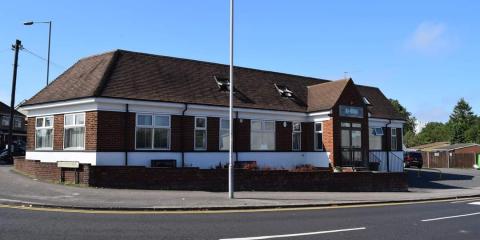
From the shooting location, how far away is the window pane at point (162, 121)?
24.9 meters

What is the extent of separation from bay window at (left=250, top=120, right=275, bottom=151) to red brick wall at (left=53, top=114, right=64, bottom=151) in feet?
32.3

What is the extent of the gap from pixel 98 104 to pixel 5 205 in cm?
815

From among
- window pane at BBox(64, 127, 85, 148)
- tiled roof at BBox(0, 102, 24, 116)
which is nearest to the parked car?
window pane at BBox(64, 127, 85, 148)

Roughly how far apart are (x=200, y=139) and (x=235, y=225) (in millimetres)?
14320

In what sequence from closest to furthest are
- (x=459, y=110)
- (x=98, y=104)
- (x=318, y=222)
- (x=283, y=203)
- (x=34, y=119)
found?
(x=318, y=222), (x=283, y=203), (x=98, y=104), (x=34, y=119), (x=459, y=110)

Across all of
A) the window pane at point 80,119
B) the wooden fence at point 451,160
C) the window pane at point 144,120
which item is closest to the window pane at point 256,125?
the window pane at point 144,120

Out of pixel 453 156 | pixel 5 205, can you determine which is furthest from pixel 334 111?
pixel 453 156

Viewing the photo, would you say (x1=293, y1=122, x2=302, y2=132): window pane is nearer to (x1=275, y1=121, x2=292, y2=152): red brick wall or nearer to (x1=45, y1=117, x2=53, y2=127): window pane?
(x1=275, y1=121, x2=292, y2=152): red brick wall

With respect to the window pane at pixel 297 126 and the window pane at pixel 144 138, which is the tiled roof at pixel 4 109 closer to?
the window pane at pixel 297 126

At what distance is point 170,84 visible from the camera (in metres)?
26.6

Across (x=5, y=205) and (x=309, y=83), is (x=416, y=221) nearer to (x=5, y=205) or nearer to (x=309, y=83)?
(x=5, y=205)

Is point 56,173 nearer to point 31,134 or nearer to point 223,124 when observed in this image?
point 31,134

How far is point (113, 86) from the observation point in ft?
78.4

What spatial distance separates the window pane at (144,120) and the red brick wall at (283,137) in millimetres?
8207
